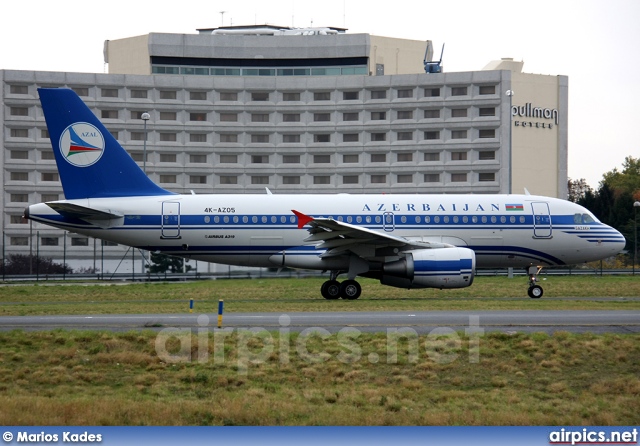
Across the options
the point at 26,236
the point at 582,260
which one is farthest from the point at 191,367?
the point at 26,236

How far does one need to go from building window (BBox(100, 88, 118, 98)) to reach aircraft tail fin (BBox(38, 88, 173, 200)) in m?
52.5

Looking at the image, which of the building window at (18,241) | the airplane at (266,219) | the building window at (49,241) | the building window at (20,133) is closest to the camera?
the airplane at (266,219)

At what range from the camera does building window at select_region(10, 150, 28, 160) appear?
8500 cm

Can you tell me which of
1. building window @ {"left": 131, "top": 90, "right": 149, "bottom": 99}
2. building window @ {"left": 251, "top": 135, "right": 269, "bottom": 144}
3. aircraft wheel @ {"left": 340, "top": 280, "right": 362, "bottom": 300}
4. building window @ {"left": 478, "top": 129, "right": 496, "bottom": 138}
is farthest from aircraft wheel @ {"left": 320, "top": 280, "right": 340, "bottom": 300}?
building window @ {"left": 131, "top": 90, "right": 149, "bottom": 99}

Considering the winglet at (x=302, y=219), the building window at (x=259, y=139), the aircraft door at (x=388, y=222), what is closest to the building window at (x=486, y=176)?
the building window at (x=259, y=139)

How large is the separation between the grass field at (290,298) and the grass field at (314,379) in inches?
326

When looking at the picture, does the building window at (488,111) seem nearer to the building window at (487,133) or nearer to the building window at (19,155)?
the building window at (487,133)

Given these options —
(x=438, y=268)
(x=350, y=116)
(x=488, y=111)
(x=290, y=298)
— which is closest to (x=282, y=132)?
(x=350, y=116)

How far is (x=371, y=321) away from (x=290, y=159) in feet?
214

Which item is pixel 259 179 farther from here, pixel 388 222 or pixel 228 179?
pixel 388 222

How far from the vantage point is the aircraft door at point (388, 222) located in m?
33.6

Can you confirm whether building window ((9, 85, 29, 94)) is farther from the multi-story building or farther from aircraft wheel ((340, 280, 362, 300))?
aircraft wheel ((340, 280, 362, 300))

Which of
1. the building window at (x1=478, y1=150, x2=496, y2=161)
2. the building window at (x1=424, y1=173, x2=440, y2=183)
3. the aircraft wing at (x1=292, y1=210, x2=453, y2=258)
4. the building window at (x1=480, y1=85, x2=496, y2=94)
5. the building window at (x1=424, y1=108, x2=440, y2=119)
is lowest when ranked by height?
the aircraft wing at (x1=292, y1=210, x2=453, y2=258)

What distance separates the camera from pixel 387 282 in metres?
32.3
